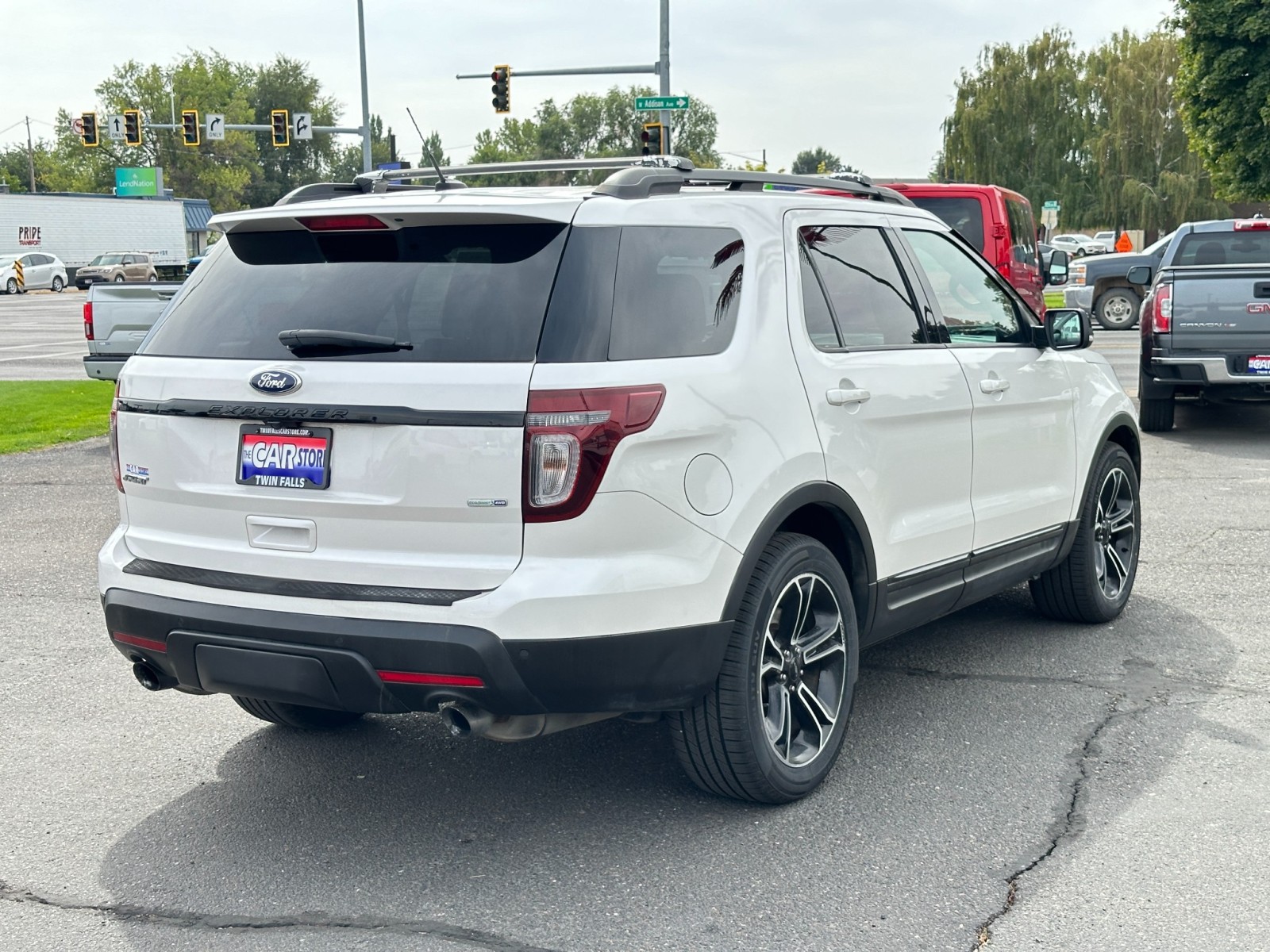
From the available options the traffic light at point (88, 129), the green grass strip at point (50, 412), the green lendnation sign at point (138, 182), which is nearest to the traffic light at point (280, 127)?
the traffic light at point (88, 129)

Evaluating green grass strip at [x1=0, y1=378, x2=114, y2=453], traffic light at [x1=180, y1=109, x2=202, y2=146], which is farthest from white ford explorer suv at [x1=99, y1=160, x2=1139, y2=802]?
traffic light at [x1=180, y1=109, x2=202, y2=146]

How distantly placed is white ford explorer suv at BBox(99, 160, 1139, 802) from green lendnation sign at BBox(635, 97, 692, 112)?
2430cm

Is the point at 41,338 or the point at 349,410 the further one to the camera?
the point at 41,338

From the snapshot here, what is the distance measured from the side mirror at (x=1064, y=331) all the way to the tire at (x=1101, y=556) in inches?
26.0

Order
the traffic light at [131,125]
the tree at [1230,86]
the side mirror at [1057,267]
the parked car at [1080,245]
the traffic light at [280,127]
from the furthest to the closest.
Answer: the parked car at [1080,245] → the traffic light at [131,125] → the traffic light at [280,127] → the tree at [1230,86] → the side mirror at [1057,267]

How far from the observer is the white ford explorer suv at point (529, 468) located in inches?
140

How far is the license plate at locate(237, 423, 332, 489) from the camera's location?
3.71 metres

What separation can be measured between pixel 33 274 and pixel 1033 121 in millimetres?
38510

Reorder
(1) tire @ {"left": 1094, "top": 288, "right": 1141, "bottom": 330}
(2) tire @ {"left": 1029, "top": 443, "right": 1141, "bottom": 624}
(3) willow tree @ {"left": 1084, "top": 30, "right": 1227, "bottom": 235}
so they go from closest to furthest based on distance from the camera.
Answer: (2) tire @ {"left": 1029, "top": 443, "right": 1141, "bottom": 624}, (1) tire @ {"left": 1094, "top": 288, "right": 1141, "bottom": 330}, (3) willow tree @ {"left": 1084, "top": 30, "right": 1227, "bottom": 235}

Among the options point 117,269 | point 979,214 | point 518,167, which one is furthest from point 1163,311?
point 117,269

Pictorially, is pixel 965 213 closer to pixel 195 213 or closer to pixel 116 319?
pixel 116 319

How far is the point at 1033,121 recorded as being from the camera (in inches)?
2079

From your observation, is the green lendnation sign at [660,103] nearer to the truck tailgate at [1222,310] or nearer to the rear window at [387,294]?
the truck tailgate at [1222,310]

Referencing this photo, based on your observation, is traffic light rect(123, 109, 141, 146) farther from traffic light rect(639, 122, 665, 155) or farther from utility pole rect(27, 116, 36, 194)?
utility pole rect(27, 116, 36, 194)
